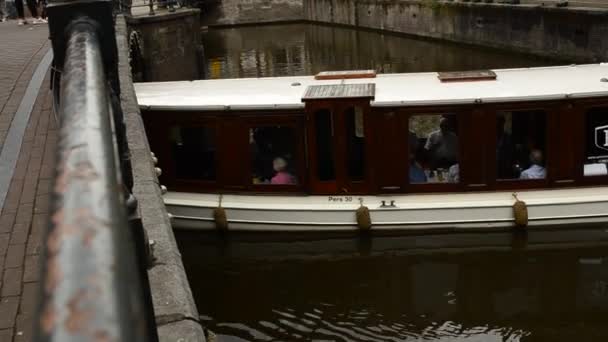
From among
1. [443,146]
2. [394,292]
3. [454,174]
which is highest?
[443,146]

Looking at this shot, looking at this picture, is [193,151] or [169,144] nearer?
[169,144]

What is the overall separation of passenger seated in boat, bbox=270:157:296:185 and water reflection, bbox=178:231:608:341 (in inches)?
31.3

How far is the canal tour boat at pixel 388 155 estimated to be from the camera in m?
9.55

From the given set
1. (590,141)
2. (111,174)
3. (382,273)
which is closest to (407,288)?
(382,273)

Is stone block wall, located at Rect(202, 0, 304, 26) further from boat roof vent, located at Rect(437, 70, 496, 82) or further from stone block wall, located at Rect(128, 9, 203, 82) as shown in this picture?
boat roof vent, located at Rect(437, 70, 496, 82)

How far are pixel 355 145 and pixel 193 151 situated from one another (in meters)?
2.11

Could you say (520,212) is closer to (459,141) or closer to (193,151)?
(459,141)

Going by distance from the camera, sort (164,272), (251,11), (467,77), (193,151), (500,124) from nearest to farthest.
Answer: (164,272)
(500,124)
(193,151)
(467,77)
(251,11)

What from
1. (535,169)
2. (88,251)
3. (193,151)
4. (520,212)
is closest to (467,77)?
(535,169)

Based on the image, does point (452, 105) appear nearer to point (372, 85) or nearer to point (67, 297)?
point (372, 85)

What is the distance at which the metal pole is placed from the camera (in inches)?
23.0

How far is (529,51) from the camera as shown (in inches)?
952

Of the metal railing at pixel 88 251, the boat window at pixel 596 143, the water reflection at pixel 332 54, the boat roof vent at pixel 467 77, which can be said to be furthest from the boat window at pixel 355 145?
the water reflection at pixel 332 54

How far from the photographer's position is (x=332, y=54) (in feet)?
103
